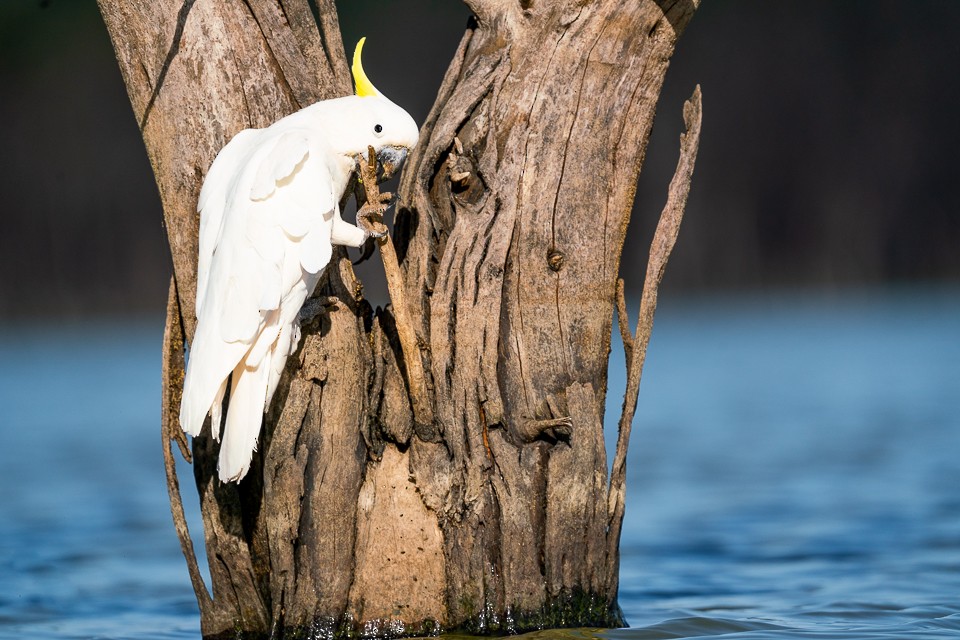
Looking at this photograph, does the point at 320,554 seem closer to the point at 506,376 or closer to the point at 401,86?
the point at 506,376

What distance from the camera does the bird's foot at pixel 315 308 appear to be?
327 cm

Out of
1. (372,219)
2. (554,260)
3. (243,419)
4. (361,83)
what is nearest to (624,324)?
(554,260)

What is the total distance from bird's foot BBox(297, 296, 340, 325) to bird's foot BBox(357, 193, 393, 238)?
21 centimetres

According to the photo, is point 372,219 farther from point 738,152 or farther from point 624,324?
point 738,152

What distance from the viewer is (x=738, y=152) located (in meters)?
14.5

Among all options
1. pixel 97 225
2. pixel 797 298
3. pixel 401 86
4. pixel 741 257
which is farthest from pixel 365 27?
pixel 797 298

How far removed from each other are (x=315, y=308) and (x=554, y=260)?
0.69 m

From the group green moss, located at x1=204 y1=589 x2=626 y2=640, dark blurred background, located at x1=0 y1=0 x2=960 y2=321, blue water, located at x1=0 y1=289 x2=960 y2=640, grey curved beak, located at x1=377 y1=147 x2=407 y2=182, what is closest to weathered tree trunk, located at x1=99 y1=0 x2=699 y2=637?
green moss, located at x1=204 y1=589 x2=626 y2=640

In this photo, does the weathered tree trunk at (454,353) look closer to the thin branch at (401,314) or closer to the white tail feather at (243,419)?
the thin branch at (401,314)

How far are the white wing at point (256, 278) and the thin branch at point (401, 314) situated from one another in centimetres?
13

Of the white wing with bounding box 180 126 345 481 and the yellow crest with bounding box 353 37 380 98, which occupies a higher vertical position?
the yellow crest with bounding box 353 37 380 98

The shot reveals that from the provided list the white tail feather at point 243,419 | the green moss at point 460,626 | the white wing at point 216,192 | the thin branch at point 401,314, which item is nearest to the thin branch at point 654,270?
the green moss at point 460,626

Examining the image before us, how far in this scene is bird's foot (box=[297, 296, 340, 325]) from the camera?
3.27 meters

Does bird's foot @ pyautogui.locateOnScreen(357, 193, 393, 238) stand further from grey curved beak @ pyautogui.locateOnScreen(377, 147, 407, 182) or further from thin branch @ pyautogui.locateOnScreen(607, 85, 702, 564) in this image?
thin branch @ pyautogui.locateOnScreen(607, 85, 702, 564)
